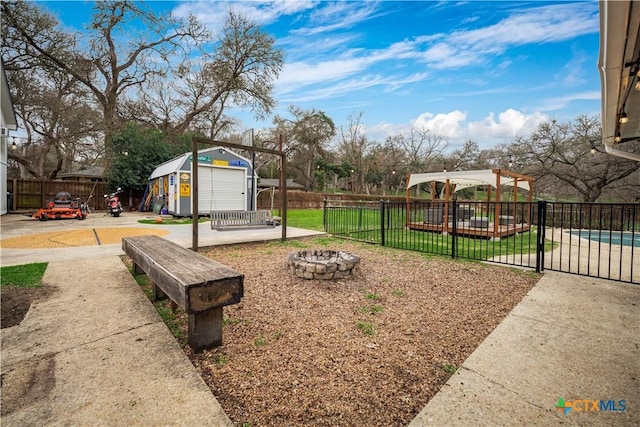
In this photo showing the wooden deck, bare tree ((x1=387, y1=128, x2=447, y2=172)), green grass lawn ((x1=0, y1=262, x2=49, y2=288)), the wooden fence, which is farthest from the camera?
bare tree ((x1=387, y1=128, x2=447, y2=172))

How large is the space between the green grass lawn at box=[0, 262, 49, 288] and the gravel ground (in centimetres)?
241

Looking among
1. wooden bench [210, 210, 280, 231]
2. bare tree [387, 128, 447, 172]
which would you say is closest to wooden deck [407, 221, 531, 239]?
wooden bench [210, 210, 280, 231]

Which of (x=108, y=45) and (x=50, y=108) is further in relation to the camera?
(x=108, y=45)

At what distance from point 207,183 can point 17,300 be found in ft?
→ 35.6

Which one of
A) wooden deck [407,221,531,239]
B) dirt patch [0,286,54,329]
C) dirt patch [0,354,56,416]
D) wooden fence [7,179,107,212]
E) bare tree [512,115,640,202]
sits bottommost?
dirt patch [0,354,56,416]

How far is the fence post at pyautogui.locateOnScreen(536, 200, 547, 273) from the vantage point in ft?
13.9

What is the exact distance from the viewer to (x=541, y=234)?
458cm

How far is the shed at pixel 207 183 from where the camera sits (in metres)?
12.7

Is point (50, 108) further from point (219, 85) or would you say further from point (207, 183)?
point (207, 183)

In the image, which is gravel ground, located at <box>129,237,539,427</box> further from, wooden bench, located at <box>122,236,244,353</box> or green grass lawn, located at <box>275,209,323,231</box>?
green grass lawn, located at <box>275,209,323,231</box>

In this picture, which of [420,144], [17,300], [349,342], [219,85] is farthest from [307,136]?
[349,342]

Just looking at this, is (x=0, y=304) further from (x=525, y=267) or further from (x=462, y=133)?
(x=462, y=133)

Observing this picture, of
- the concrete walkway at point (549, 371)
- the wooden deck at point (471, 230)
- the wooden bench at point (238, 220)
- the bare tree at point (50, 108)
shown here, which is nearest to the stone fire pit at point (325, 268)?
the concrete walkway at point (549, 371)

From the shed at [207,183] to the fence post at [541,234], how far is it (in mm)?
9827
